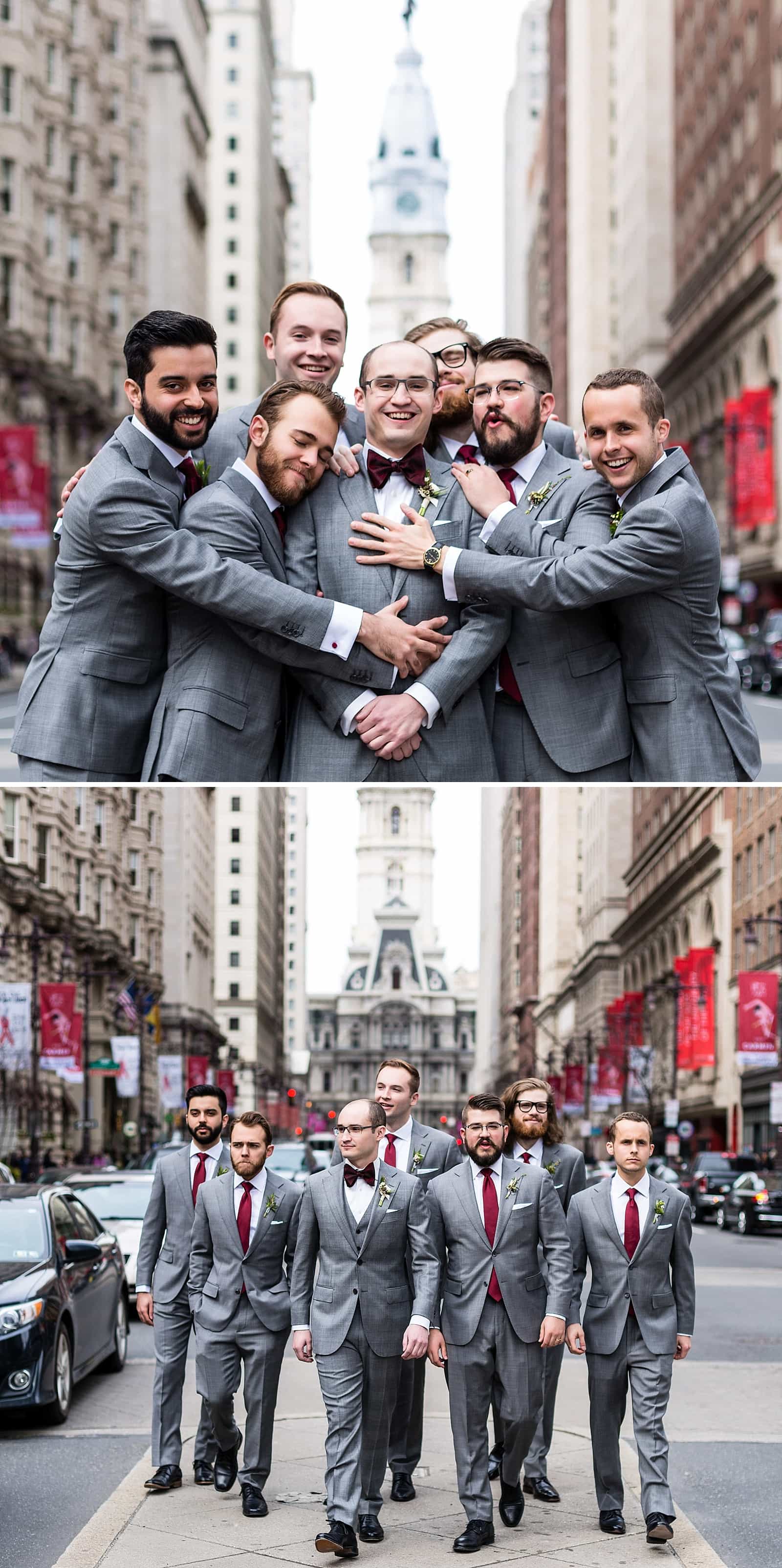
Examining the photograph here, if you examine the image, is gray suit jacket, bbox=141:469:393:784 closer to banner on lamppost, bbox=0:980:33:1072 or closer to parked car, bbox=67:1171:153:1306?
parked car, bbox=67:1171:153:1306

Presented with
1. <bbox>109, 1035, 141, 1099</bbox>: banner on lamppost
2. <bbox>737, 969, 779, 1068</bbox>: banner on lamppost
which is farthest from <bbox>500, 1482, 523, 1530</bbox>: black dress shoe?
<bbox>109, 1035, 141, 1099</bbox>: banner on lamppost

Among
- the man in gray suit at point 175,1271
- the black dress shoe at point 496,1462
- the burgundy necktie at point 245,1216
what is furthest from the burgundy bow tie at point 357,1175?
the black dress shoe at point 496,1462

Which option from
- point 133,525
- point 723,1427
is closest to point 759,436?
point 723,1427

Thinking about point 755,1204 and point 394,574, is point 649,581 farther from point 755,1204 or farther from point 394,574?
point 755,1204

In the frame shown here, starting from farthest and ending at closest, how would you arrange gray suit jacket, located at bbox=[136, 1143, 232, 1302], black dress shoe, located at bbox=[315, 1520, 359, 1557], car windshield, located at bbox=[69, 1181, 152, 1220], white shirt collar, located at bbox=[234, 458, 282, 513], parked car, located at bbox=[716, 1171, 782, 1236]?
parked car, located at bbox=[716, 1171, 782, 1236], car windshield, located at bbox=[69, 1181, 152, 1220], gray suit jacket, located at bbox=[136, 1143, 232, 1302], black dress shoe, located at bbox=[315, 1520, 359, 1557], white shirt collar, located at bbox=[234, 458, 282, 513]

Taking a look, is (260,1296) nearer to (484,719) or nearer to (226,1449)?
(226,1449)

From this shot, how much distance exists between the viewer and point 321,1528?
10.4m

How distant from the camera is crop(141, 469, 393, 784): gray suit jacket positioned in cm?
848

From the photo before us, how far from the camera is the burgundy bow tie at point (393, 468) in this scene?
28.5 feet

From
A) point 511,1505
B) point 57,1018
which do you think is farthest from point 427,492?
point 57,1018

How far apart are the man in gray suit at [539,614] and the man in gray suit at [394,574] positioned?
0.14 meters

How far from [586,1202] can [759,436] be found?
7310cm

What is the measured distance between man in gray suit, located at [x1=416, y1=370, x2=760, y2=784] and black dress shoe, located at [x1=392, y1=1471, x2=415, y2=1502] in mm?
4646

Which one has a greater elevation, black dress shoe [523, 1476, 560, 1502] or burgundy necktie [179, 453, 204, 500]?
burgundy necktie [179, 453, 204, 500]
